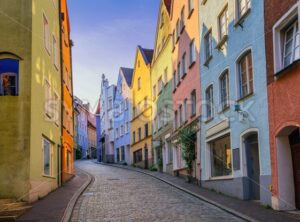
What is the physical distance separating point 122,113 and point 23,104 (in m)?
38.7

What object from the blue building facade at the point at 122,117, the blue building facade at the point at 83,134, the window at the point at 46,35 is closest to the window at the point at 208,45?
the window at the point at 46,35

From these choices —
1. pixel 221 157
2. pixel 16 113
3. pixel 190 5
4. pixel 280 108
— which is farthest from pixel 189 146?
pixel 280 108

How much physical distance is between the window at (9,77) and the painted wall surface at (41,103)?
0.67m

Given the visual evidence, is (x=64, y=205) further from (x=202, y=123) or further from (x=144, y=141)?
(x=144, y=141)

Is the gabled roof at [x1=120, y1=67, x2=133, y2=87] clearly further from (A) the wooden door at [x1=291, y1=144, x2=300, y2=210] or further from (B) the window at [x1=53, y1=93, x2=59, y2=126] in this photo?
(A) the wooden door at [x1=291, y1=144, x2=300, y2=210]

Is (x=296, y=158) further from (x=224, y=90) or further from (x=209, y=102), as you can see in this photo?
(x=209, y=102)

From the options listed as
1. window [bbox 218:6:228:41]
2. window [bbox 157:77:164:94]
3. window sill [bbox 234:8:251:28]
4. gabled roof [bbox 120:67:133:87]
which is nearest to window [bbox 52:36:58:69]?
window [bbox 218:6:228:41]

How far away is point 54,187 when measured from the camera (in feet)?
72.4

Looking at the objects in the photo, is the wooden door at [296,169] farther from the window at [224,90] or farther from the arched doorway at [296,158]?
the window at [224,90]

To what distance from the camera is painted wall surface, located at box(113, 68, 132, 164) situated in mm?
52219

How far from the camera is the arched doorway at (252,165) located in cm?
1670

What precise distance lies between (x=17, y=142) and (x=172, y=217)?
6.61 m

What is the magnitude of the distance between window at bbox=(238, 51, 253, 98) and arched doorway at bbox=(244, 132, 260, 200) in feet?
5.55

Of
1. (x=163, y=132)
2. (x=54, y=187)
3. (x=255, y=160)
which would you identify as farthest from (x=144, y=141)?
(x=255, y=160)
